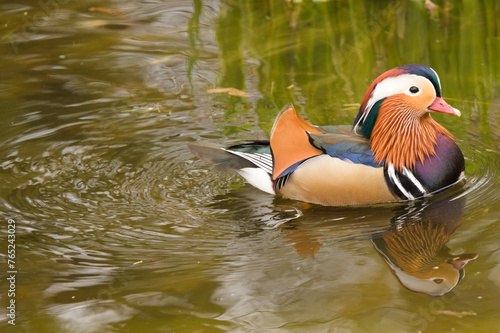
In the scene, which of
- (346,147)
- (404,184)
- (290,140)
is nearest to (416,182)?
(404,184)

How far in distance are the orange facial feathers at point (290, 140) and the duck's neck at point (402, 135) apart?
0.39 metres

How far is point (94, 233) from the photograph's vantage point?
4172 mm

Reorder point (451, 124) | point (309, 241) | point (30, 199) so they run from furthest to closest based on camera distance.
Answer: point (451, 124) → point (30, 199) → point (309, 241)

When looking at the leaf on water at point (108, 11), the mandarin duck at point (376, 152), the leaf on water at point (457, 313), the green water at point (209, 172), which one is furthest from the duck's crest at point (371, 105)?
the leaf on water at point (108, 11)

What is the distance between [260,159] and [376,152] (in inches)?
29.0

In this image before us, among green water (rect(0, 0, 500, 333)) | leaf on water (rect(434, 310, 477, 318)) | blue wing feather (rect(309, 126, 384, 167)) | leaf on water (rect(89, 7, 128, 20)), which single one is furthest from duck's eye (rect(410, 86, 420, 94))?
leaf on water (rect(89, 7, 128, 20))

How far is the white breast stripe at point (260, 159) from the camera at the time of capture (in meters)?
4.74

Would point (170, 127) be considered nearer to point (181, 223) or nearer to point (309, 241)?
point (181, 223)

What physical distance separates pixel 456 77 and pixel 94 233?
3.28 m

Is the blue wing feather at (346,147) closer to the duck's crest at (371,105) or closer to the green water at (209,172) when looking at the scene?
the duck's crest at (371,105)

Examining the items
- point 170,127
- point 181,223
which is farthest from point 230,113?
point 181,223

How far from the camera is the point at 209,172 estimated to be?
500 centimetres

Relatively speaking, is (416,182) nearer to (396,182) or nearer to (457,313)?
(396,182)

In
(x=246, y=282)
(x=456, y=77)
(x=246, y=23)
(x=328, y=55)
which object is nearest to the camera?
(x=246, y=282)
